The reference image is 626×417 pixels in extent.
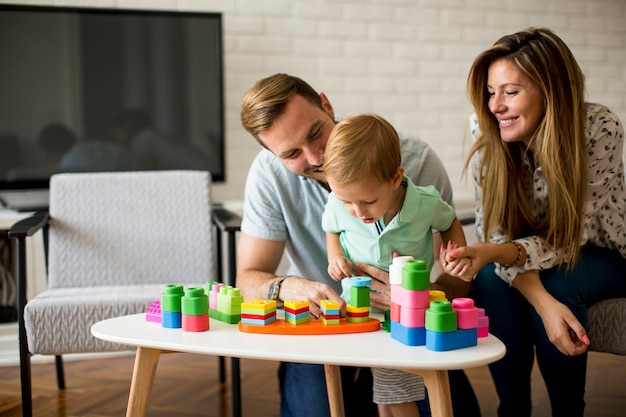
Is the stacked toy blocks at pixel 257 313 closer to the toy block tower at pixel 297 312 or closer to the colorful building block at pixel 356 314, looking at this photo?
the toy block tower at pixel 297 312

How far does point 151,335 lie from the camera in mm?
1388

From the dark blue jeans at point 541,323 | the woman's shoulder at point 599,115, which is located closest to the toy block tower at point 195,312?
the dark blue jeans at point 541,323

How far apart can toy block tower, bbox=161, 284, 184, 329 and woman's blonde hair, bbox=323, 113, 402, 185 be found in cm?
39

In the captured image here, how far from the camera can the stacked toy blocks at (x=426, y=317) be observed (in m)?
1.24

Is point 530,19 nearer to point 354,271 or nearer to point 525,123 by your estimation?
point 525,123

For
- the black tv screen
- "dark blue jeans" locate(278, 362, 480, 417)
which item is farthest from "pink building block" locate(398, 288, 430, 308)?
the black tv screen

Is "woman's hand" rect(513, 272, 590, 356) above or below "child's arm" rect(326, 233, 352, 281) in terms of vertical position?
below

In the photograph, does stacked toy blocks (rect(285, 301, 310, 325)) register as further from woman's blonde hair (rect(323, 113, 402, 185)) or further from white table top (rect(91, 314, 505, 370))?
woman's blonde hair (rect(323, 113, 402, 185))

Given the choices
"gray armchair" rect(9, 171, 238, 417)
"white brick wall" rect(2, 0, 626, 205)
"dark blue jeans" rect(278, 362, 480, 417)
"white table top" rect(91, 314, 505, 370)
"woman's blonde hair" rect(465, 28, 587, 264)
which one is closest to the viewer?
"white table top" rect(91, 314, 505, 370)

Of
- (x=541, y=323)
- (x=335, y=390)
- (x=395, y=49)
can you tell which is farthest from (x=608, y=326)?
(x=395, y=49)

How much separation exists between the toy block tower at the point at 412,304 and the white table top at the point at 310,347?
2 cm

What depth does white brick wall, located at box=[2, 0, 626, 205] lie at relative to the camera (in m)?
3.44

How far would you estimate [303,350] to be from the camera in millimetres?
1250

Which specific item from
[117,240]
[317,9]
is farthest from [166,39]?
[117,240]
